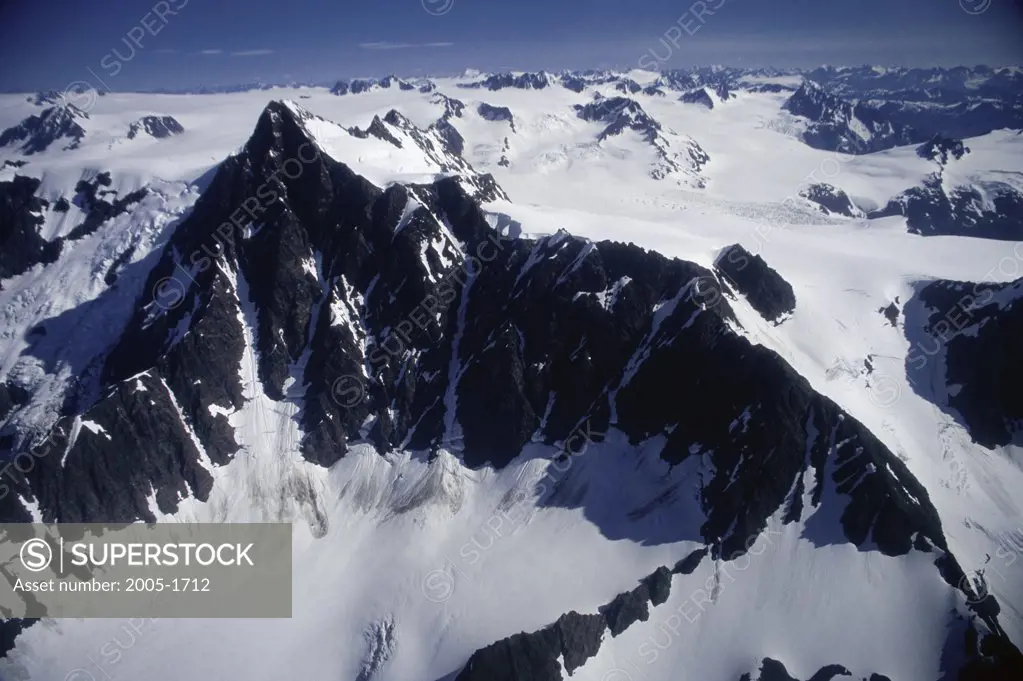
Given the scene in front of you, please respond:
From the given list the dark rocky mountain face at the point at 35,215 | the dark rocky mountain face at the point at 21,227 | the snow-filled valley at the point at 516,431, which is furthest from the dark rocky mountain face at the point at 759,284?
the dark rocky mountain face at the point at 21,227

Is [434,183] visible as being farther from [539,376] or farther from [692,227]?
[692,227]

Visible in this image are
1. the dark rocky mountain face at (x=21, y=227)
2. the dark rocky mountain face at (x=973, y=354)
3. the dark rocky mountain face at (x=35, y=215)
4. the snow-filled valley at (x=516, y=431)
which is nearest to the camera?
the snow-filled valley at (x=516, y=431)

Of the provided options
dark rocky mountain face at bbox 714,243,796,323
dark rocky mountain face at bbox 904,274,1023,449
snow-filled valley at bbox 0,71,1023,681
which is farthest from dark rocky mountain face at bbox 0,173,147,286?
dark rocky mountain face at bbox 904,274,1023,449

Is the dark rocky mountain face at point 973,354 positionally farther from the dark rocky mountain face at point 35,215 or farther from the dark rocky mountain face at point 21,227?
the dark rocky mountain face at point 21,227

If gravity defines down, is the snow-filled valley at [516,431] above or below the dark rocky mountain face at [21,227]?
below

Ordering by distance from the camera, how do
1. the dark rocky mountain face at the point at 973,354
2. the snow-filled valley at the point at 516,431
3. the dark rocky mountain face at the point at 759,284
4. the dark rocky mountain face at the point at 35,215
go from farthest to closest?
the dark rocky mountain face at the point at 35,215, the dark rocky mountain face at the point at 759,284, the dark rocky mountain face at the point at 973,354, the snow-filled valley at the point at 516,431

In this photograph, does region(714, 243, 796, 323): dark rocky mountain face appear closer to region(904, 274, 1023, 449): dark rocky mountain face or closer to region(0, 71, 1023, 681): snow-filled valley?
region(0, 71, 1023, 681): snow-filled valley

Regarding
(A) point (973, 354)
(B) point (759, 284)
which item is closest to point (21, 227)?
(B) point (759, 284)
